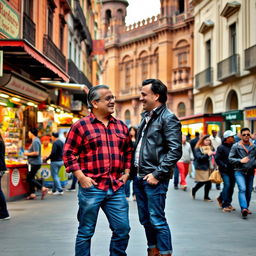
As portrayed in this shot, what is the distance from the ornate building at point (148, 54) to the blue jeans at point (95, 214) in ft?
130

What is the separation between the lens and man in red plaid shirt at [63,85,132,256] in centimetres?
448

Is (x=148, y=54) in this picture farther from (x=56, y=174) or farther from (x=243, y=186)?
(x=243, y=186)

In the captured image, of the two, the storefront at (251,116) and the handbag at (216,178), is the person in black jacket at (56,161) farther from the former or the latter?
the storefront at (251,116)

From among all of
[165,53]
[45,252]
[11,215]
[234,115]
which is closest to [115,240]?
[45,252]

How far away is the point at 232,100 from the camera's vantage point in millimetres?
30938

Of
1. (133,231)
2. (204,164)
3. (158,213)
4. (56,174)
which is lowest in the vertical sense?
(133,231)

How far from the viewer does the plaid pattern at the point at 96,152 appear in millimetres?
4500

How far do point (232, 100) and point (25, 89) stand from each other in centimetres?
2020

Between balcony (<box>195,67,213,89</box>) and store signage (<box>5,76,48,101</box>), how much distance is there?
19.0 meters

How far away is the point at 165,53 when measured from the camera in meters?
46.9

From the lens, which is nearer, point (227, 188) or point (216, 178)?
point (227, 188)

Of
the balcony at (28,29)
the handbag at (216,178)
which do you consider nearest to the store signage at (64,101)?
the balcony at (28,29)

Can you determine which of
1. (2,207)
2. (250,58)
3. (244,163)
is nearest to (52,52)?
(250,58)

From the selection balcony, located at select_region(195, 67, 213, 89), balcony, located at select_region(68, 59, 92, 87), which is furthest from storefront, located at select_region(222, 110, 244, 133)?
balcony, located at select_region(68, 59, 92, 87)
